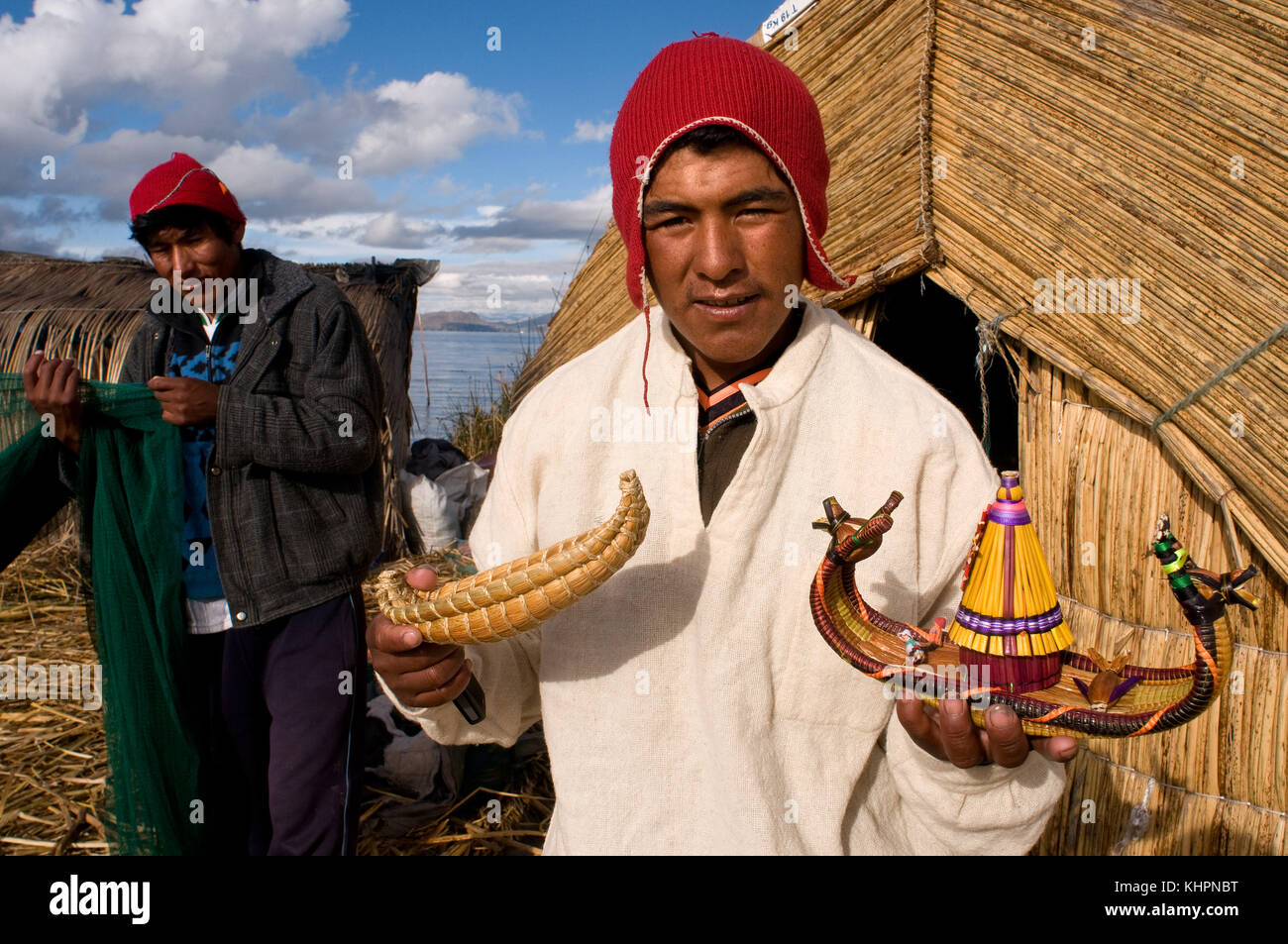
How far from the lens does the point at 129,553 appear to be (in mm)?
2863

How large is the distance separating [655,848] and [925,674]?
23.1 inches

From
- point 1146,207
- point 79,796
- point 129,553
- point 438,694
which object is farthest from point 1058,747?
point 79,796

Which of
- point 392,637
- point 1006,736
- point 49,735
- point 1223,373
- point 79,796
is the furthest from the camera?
point 49,735

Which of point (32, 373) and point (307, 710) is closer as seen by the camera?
point (32, 373)

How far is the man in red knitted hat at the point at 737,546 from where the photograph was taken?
1508mm

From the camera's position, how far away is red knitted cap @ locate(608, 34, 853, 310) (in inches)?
59.4

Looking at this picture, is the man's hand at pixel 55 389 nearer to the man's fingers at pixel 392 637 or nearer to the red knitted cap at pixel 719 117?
the man's fingers at pixel 392 637

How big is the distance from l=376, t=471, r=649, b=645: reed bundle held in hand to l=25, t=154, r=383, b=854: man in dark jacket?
1.54 metres

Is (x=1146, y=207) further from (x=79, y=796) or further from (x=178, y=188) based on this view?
(x=79, y=796)

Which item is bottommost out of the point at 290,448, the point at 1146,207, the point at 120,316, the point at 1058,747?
the point at 1058,747

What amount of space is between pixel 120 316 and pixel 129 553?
3.62 meters

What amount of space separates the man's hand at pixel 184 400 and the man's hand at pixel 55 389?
0.76 feet

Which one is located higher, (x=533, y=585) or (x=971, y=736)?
(x=533, y=585)
